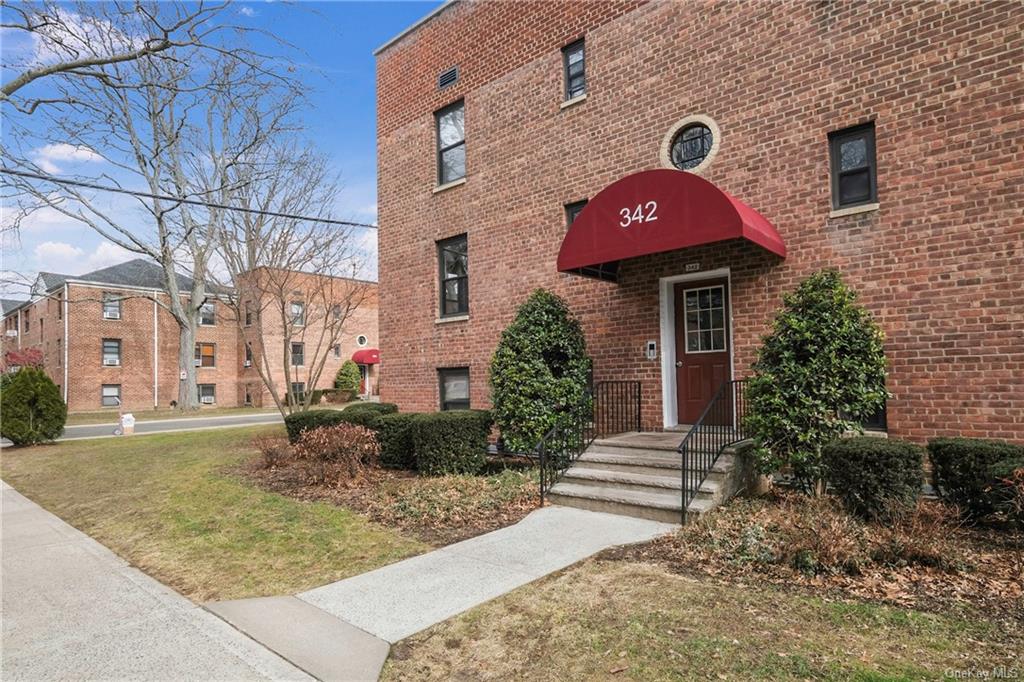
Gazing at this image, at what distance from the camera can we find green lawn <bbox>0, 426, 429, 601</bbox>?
520 centimetres

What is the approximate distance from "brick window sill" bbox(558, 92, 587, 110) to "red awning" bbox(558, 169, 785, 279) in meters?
3.10

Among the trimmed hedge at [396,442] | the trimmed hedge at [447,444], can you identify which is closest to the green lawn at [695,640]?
the trimmed hedge at [447,444]

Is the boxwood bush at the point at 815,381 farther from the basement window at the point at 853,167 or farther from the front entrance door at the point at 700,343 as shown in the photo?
the front entrance door at the point at 700,343

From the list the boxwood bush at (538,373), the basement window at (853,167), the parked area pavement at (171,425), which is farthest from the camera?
the parked area pavement at (171,425)

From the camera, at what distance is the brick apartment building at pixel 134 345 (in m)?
32.0

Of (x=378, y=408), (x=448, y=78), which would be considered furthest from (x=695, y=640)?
(x=448, y=78)

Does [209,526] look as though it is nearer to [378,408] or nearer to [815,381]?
[378,408]

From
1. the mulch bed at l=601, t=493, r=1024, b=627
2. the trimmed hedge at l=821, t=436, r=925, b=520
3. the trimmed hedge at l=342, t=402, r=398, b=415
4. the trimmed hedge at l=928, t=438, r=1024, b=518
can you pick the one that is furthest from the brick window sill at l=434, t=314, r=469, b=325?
the trimmed hedge at l=928, t=438, r=1024, b=518

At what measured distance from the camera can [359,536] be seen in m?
6.25

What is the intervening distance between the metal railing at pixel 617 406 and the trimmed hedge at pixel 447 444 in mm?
1990

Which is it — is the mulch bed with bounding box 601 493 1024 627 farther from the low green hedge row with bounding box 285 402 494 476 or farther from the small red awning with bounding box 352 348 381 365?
the small red awning with bounding box 352 348 381 365

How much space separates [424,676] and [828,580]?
3224 millimetres

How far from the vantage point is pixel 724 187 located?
8.64 meters

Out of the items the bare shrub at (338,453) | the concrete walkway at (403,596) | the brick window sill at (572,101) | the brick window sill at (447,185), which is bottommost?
the concrete walkway at (403,596)
